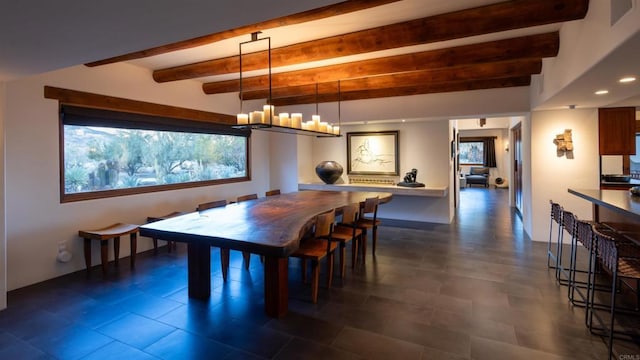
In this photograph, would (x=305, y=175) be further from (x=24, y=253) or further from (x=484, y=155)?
(x=484, y=155)

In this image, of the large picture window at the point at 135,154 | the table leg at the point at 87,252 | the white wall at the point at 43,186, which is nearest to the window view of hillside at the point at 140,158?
the large picture window at the point at 135,154

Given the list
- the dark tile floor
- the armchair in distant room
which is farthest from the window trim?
the armchair in distant room

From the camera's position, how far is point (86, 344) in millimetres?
2340

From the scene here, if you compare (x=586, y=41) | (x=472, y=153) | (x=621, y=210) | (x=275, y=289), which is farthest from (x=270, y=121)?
(x=472, y=153)

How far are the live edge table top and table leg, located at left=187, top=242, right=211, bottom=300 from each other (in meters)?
Answer: 0.32

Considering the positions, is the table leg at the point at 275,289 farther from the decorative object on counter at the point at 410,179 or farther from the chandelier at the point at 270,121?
the decorative object on counter at the point at 410,179

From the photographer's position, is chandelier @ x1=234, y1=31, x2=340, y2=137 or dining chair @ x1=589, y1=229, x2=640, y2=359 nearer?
dining chair @ x1=589, y1=229, x2=640, y2=359

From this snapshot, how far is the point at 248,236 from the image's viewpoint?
243 centimetres

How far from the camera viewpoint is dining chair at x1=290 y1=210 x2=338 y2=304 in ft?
9.82

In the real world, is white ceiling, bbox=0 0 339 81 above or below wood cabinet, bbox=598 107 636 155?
above

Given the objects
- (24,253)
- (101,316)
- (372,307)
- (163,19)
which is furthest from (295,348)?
(24,253)

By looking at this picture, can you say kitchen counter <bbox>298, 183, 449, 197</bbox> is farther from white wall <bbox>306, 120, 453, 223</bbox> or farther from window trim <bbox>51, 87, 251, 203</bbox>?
window trim <bbox>51, 87, 251, 203</bbox>

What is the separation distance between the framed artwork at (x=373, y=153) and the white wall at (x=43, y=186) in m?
4.11

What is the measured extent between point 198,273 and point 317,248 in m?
1.14
